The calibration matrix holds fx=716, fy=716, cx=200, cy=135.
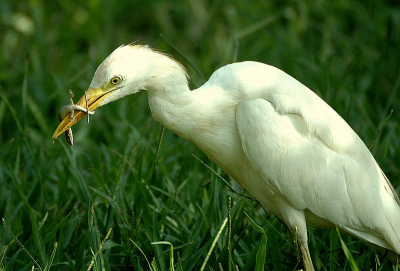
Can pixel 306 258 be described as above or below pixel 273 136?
below

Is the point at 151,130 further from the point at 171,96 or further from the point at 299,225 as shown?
the point at 299,225

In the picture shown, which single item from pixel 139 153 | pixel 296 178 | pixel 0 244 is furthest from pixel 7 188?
pixel 296 178

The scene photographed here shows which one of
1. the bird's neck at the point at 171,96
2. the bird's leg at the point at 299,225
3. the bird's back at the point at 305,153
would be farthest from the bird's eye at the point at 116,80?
the bird's leg at the point at 299,225

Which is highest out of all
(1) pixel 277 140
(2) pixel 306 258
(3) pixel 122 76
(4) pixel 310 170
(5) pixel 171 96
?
(3) pixel 122 76

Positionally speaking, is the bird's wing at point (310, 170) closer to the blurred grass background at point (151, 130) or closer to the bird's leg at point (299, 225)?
the bird's leg at point (299, 225)

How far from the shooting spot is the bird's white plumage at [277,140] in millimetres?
3631

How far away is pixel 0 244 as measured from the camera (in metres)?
4.21

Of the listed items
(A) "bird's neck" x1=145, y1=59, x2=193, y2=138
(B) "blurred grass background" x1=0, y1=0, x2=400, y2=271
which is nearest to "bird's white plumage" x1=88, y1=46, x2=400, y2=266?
(A) "bird's neck" x1=145, y1=59, x2=193, y2=138

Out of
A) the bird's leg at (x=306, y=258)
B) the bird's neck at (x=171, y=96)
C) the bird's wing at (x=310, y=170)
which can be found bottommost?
the bird's leg at (x=306, y=258)

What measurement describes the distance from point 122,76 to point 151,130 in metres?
2.03

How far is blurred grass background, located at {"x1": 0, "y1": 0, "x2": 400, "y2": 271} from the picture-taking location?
4.12 m

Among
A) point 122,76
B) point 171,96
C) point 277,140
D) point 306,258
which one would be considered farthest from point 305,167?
point 122,76

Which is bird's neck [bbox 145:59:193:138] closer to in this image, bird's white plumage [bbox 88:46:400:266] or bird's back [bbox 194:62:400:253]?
bird's white plumage [bbox 88:46:400:266]

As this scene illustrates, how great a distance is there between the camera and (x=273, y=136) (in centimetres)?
364
